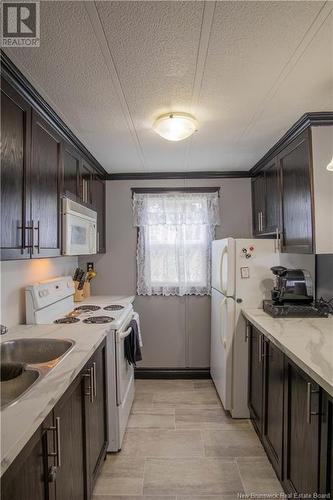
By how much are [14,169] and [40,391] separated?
103 cm

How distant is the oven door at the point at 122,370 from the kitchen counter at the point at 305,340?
1.01 metres

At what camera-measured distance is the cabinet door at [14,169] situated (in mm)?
1424

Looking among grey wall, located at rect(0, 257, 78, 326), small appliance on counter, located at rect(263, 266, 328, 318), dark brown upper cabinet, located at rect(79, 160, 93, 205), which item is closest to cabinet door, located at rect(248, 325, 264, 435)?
small appliance on counter, located at rect(263, 266, 328, 318)

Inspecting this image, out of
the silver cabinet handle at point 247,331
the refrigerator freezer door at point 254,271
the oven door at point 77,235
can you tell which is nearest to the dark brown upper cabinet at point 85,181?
the oven door at point 77,235

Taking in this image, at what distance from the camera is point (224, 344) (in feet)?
9.20

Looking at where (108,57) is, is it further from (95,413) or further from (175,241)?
(175,241)

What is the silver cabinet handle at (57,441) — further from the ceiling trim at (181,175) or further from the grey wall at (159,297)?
the ceiling trim at (181,175)

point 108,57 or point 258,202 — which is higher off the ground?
point 108,57

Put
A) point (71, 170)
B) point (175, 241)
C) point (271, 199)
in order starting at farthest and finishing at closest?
point (175, 241) < point (271, 199) < point (71, 170)

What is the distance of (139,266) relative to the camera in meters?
3.62

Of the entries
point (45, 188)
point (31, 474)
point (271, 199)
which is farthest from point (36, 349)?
point (271, 199)

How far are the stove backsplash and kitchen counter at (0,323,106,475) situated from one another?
1.89 metres

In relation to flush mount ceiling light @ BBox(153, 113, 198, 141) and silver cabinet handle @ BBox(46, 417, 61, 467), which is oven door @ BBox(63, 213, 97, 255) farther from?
silver cabinet handle @ BBox(46, 417, 61, 467)

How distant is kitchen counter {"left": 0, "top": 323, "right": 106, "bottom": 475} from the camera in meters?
0.90
